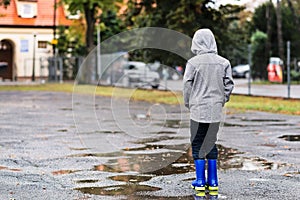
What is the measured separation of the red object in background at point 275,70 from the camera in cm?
3812

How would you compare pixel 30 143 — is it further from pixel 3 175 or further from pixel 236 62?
pixel 236 62

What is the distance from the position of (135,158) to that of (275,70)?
29713 mm

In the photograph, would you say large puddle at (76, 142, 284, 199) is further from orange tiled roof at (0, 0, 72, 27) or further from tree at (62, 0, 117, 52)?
orange tiled roof at (0, 0, 72, 27)

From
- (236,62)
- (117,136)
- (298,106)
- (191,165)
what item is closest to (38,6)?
(236,62)

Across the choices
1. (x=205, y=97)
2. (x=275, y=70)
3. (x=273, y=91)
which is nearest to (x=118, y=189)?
(x=205, y=97)

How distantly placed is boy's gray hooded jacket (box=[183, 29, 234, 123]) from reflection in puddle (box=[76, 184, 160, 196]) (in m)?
0.97

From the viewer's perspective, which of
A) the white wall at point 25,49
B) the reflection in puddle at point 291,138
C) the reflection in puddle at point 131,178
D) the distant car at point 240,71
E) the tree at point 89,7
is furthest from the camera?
the white wall at point 25,49

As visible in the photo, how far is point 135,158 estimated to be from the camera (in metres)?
10.1

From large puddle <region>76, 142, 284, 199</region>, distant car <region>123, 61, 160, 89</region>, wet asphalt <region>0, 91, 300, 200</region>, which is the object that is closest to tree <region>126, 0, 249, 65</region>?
distant car <region>123, 61, 160, 89</region>

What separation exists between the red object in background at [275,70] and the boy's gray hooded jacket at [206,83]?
31204mm

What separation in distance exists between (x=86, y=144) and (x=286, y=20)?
1637 inches

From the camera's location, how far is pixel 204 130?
7.32 meters

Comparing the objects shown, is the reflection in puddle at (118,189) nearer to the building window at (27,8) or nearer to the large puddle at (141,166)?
the large puddle at (141,166)

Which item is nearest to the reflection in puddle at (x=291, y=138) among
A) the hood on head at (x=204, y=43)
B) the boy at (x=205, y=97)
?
the boy at (x=205, y=97)
